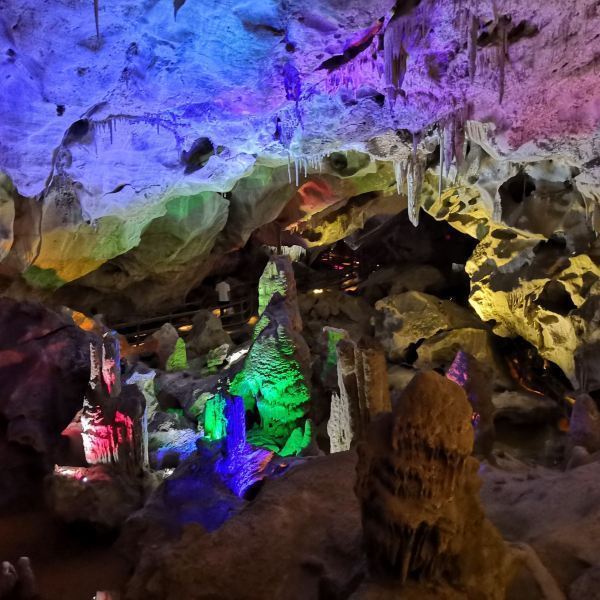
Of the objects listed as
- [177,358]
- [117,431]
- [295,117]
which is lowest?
[117,431]

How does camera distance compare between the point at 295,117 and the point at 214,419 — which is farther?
the point at 214,419

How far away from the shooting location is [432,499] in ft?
9.20

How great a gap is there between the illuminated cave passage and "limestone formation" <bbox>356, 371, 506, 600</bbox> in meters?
0.02

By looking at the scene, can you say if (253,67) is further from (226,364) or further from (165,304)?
(165,304)

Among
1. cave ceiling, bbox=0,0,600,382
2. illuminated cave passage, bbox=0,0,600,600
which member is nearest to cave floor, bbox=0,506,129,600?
illuminated cave passage, bbox=0,0,600,600

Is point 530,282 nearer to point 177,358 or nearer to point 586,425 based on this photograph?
point 586,425

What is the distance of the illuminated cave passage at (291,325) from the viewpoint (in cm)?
331

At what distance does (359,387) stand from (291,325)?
348cm

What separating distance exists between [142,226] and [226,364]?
408 centimetres

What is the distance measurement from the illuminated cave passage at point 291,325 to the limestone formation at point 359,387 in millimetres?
34

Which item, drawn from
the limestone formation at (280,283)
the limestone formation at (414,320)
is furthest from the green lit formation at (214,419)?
the limestone formation at (414,320)

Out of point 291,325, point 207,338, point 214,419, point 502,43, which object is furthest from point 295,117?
point 207,338

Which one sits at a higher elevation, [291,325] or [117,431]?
[291,325]

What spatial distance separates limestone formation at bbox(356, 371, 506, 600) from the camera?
2.78 m
